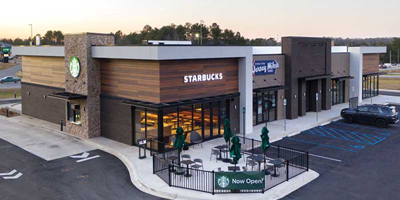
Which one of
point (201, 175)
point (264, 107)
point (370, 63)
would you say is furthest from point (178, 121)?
point (370, 63)

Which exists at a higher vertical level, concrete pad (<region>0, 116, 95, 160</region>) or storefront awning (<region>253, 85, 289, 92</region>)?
storefront awning (<region>253, 85, 289, 92</region>)

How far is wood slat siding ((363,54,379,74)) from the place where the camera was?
42709mm

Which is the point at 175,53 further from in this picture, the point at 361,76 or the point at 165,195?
the point at 361,76

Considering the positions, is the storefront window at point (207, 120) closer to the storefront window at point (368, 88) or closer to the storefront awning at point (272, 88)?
the storefront awning at point (272, 88)

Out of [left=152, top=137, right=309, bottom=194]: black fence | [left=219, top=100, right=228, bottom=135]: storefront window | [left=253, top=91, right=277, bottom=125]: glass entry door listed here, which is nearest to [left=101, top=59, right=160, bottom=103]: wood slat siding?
[left=152, top=137, right=309, bottom=194]: black fence

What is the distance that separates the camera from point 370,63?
143 ft

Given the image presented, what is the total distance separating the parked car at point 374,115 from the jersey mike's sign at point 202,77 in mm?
12476

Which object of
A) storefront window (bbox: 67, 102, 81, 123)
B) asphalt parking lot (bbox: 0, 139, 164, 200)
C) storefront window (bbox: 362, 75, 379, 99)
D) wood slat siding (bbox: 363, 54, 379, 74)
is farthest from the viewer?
storefront window (bbox: 362, 75, 379, 99)

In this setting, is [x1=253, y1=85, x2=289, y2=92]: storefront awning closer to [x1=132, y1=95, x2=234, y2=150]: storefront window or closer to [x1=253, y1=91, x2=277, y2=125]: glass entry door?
[x1=253, y1=91, x2=277, y2=125]: glass entry door

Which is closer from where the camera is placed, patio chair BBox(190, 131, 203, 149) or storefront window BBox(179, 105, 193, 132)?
patio chair BBox(190, 131, 203, 149)

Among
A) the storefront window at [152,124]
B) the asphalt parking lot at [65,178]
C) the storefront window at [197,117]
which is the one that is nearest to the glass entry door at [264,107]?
the storefront window at [197,117]

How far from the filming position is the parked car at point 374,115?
2764cm

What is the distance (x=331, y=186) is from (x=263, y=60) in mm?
14885

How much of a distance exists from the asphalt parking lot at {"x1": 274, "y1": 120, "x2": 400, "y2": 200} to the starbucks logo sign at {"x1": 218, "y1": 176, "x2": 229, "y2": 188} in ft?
8.03
